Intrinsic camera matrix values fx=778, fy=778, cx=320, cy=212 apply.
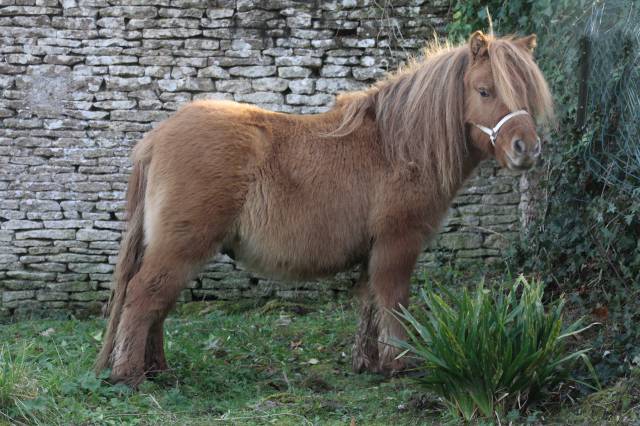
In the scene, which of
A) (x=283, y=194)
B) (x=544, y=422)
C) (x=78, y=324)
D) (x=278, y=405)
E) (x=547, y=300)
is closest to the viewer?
(x=544, y=422)

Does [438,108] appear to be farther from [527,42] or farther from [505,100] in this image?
[527,42]

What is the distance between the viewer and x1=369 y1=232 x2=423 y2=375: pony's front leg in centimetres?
525

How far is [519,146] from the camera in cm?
477

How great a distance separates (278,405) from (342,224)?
4.20 ft

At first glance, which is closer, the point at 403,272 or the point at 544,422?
the point at 544,422

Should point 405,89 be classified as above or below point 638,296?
above

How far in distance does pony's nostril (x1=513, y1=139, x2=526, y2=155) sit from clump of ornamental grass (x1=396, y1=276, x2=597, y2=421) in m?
0.85

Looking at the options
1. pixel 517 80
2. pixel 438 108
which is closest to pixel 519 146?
pixel 517 80

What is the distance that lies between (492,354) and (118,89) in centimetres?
511

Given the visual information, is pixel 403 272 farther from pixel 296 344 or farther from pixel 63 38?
pixel 63 38

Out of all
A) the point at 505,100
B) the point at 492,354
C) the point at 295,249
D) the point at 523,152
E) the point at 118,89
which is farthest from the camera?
the point at 118,89

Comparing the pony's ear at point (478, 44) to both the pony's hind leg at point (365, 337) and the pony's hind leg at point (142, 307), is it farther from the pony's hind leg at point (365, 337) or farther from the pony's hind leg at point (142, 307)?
the pony's hind leg at point (142, 307)

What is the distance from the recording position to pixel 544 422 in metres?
4.27

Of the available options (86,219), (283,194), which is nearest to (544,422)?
(283,194)
